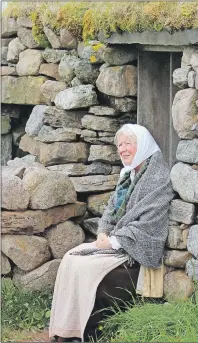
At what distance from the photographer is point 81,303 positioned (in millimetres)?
7508

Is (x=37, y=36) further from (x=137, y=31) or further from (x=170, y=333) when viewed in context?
(x=170, y=333)

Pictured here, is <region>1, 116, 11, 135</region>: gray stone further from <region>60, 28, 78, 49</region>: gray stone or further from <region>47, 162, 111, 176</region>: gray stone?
<region>47, 162, 111, 176</region>: gray stone

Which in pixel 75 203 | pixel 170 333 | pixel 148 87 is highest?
pixel 148 87

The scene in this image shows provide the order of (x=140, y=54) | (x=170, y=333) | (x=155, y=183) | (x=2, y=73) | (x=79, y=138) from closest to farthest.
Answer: (x=170, y=333) < (x=155, y=183) < (x=140, y=54) < (x=79, y=138) < (x=2, y=73)

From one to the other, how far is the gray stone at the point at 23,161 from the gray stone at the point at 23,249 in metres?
1.20

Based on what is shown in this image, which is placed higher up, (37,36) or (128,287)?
(37,36)

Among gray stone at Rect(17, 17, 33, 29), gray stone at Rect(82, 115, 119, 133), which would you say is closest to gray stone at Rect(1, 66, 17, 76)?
gray stone at Rect(17, 17, 33, 29)

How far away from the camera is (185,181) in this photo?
24.5 feet

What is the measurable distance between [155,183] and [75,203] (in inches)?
52.6

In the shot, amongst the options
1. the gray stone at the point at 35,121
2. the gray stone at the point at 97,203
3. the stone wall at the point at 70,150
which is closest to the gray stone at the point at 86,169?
the stone wall at the point at 70,150

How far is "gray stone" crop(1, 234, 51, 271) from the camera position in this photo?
27.5 ft

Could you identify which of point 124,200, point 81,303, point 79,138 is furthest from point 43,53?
point 81,303

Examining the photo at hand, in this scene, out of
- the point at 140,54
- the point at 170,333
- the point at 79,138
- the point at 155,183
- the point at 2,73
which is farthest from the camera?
the point at 2,73

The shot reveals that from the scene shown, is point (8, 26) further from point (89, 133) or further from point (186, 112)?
point (186, 112)
